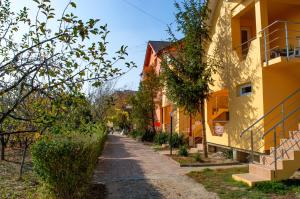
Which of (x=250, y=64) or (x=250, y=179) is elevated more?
(x=250, y=64)

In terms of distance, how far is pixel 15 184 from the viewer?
36.8 ft

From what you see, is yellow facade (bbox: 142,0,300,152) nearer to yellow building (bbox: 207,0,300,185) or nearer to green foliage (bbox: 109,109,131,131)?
yellow building (bbox: 207,0,300,185)

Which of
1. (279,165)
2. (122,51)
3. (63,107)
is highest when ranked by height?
(122,51)

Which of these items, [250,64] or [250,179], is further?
[250,64]

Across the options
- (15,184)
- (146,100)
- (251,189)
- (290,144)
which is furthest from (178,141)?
(251,189)

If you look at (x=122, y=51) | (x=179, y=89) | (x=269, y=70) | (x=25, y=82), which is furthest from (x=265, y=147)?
(x=25, y=82)

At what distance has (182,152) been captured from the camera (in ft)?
60.1

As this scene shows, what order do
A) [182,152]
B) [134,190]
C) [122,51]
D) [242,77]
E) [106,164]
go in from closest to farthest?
[122,51]
[134,190]
[242,77]
[106,164]
[182,152]

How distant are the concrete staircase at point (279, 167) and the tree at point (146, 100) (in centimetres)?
2076

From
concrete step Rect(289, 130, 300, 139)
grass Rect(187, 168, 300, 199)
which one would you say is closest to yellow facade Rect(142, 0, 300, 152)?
concrete step Rect(289, 130, 300, 139)

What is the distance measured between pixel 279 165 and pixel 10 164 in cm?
1180

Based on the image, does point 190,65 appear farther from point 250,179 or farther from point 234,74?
point 250,179

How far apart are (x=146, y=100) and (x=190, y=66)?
16535mm

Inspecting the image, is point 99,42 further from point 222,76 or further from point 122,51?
A: point 222,76
